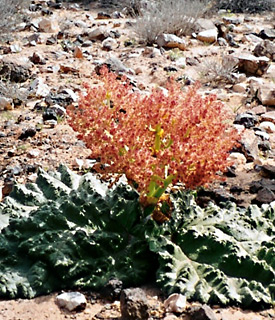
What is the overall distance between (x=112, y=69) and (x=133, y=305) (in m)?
4.97

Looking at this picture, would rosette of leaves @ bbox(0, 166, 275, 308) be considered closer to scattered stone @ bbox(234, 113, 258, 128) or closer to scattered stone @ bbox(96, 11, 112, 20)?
scattered stone @ bbox(234, 113, 258, 128)

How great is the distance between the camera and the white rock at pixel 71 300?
288 cm

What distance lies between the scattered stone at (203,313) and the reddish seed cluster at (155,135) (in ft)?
2.24

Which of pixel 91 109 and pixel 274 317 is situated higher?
pixel 91 109

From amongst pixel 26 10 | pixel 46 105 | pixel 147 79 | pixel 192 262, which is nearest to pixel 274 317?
pixel 192 262

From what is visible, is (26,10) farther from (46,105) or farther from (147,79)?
(46,105)

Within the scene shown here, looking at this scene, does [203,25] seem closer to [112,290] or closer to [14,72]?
[14,72]

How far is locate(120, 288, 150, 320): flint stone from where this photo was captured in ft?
8.98

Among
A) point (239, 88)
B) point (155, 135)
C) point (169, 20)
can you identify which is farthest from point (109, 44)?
point (155, 135)

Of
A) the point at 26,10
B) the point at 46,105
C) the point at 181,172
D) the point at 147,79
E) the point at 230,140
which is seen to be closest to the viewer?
the point at 181,172

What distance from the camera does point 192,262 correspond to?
3.05 m

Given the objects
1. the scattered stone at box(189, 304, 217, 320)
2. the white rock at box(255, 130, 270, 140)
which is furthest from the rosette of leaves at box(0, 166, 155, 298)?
the white rock at box(255, 130, 270, 140)

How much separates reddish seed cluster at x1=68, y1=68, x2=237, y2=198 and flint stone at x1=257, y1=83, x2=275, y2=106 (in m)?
3.11

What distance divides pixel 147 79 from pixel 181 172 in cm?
431
